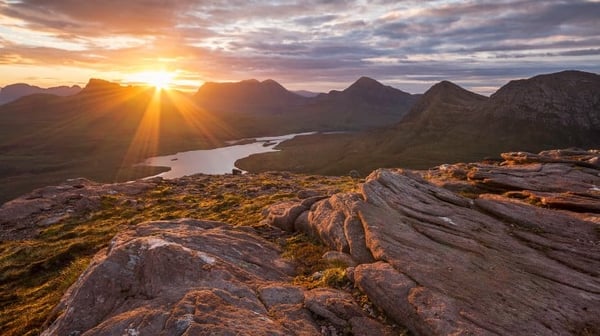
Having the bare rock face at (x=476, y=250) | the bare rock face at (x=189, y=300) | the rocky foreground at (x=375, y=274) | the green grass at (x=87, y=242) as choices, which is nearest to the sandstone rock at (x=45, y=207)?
the green grass at (x=87, y=242)

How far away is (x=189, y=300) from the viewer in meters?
11.8

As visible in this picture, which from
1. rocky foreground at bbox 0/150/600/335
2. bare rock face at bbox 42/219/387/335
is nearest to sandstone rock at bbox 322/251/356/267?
rocky foreground at bbox 0/150/600/335

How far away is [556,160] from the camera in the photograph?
118ft

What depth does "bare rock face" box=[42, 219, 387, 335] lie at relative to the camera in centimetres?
1080

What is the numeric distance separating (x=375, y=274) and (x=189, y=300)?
7465 mm

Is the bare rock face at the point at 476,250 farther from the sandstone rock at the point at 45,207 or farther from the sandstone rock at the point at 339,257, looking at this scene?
the sandstone rock at the point at 45,207

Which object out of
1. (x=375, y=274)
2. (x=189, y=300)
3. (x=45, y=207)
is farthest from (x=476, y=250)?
(x=45, y=207)

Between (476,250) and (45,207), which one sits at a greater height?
(476,250)

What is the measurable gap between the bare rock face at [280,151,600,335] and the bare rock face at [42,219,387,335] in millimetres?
2194

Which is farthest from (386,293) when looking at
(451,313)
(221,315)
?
(221,315)

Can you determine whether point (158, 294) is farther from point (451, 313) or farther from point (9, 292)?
point (9, 292)

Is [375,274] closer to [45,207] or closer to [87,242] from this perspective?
[87,242]

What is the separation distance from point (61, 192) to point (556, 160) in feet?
196

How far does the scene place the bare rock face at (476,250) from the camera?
12.5 meters
